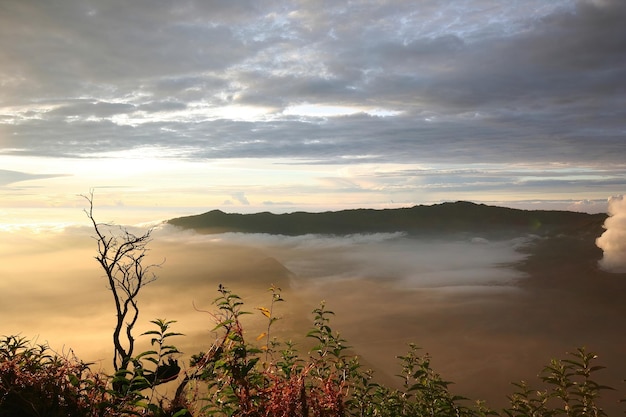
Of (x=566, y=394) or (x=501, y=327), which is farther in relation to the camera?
(x=501, y=327)

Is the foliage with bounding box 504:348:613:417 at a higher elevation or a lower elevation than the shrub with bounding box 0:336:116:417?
lower

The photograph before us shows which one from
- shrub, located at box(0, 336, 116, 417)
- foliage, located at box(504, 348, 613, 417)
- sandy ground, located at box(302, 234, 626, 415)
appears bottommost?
sandy ground, located at box(302, 234, 626, 415)

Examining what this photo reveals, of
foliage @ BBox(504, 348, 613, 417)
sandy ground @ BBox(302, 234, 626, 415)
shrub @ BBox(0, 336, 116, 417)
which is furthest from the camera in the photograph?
sandy ground @ BBox(302, 234, 626, 415)

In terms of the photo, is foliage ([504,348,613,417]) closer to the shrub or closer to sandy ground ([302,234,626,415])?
the shrub

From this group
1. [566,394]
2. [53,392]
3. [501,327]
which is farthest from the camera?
[501,327]

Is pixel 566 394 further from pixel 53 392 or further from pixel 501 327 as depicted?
pixel 501 327

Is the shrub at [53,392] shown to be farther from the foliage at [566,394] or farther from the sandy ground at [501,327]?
the sandy ground at [501,327]

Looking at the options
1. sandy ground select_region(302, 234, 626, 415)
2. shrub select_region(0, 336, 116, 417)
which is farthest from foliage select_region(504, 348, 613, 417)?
A: sandy ground select_region(302, 234, 626, 415)

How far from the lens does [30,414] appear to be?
4324mm

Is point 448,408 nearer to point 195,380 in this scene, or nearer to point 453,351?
point 195,380

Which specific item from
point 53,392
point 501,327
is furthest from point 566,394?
point 501,327

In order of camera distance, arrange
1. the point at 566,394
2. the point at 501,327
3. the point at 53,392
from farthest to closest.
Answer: the point at 501,327
the point at 566,394
the point at 53,392

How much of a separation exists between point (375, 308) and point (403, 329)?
25.2m

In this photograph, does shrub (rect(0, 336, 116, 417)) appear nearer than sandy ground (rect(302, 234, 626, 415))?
Yes
